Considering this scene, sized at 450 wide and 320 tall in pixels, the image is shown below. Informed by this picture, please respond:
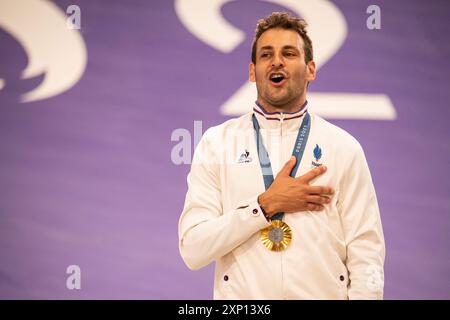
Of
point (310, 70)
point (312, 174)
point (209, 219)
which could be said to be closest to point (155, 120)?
point (310, 70)

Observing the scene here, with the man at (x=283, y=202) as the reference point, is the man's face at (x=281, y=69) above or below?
above

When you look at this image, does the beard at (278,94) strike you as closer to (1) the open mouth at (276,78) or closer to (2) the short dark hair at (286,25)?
(1) the open mouth at (276,78)

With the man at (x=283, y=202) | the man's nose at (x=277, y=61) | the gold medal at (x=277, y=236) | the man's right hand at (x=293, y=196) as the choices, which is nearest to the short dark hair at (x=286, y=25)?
the man at (x=283, y=202)

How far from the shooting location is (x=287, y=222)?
7.97 ft

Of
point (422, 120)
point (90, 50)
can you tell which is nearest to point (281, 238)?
point (422, 120)

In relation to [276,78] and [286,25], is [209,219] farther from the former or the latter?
[286,25]

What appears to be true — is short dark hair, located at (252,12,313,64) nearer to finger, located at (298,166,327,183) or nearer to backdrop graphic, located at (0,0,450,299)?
finger, located at (298,166,327,183)

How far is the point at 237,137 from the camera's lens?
8.63 feet

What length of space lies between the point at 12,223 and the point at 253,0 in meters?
1.90

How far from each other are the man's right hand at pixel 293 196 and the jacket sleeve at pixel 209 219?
0.15ft

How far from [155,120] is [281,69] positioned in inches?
52.4

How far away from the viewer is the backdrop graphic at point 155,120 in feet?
12.2

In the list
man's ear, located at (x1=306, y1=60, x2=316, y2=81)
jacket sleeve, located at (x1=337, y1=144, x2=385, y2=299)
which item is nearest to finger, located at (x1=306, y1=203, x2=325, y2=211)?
jacket sleeve, located at (x1=337, y1=144, x2=385, y2=299)
